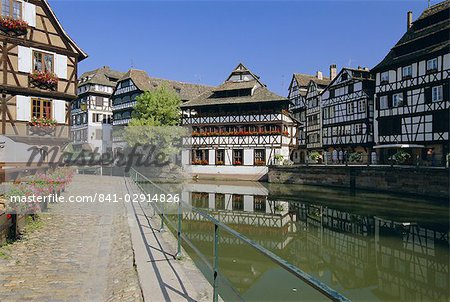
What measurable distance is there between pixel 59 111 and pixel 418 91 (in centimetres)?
3080

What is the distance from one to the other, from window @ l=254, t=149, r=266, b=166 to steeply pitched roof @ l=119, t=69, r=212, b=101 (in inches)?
669

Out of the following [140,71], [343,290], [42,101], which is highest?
[140,71]

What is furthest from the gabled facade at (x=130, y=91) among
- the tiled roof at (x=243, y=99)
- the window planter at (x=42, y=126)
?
the window planter at (x=42, y=126)

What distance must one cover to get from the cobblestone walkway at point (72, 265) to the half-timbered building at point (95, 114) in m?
46.3

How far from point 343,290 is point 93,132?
51.8m

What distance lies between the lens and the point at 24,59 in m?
22.0

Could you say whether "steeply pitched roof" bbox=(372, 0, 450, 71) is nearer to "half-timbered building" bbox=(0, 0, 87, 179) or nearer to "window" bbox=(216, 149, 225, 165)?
"window" bbox=(216, 149, 225, 165)

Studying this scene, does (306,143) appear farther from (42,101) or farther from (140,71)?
(42,101)

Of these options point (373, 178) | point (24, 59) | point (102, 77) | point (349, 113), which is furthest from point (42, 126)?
point (102, 77)

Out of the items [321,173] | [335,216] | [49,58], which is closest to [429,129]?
[321,173]

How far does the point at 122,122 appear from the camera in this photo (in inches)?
2037

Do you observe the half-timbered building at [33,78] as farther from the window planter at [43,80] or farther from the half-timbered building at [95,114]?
the half-timbered building at [95,114]

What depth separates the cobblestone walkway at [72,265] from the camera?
5.22 m

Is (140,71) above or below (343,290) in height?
above
